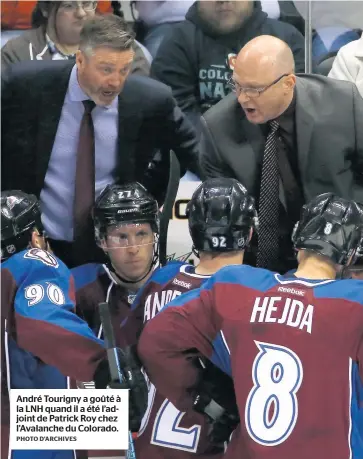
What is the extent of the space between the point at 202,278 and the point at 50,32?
91 centimetres

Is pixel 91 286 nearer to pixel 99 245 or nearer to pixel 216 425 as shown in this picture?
pixel 99 245

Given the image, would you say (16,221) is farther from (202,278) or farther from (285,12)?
(285,12)

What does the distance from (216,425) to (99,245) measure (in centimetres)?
65

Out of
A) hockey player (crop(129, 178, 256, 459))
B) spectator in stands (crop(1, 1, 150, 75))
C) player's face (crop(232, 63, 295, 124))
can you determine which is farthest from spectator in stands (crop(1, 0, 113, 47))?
hockey player (crop(129, 178, 256, 459))

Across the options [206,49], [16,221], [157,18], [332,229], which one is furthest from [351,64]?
[16,221]

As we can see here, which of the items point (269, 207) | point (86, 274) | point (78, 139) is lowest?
point (86, 274)

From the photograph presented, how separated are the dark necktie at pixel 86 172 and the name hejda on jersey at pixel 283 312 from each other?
83 cm

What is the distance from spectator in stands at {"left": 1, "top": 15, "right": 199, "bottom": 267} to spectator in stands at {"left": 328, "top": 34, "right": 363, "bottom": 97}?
0.47 meters

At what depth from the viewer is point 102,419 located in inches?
99.3

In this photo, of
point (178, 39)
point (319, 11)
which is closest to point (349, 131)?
point (319, 11)

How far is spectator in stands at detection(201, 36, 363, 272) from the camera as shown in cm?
258

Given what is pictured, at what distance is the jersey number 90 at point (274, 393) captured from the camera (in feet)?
6.86

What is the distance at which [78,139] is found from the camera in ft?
9.19

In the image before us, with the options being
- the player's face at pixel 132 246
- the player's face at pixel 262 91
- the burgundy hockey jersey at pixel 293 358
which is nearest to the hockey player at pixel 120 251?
the player's face at pixel 132 246
